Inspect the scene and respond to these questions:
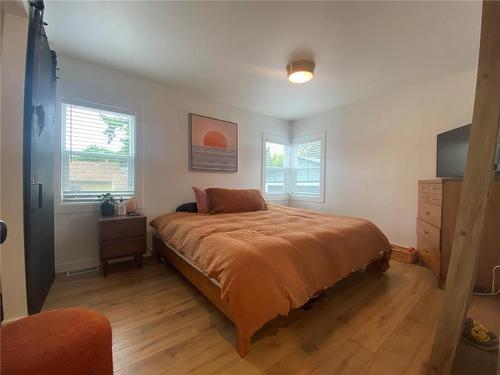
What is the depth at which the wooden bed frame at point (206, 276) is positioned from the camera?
1.29 meters

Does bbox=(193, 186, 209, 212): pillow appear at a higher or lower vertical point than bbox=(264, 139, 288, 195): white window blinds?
lower

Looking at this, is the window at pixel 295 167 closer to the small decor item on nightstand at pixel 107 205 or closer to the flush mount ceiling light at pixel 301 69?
the flush mount ceiling light at pixel 301 69

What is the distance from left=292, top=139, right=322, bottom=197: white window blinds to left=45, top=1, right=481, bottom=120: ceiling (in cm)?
155

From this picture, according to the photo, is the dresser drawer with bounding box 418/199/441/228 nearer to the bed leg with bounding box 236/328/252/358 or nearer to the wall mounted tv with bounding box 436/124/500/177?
the wall mounted tv with bounding box 436/124/500/177

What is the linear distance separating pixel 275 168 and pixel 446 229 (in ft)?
9.67

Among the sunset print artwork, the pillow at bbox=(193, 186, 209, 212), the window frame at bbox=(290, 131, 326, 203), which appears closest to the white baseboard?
the pillow at bbox=(193, 186, 209, 212)

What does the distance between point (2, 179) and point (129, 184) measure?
4.87ft

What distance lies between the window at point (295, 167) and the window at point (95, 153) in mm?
2461

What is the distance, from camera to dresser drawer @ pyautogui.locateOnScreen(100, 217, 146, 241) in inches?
89.6

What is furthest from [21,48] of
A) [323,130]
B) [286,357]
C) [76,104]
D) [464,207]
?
[323,130]

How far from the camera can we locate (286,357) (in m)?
1.27


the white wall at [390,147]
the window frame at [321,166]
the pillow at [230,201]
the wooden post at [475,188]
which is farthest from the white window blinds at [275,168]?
the wooden post at [475,188]

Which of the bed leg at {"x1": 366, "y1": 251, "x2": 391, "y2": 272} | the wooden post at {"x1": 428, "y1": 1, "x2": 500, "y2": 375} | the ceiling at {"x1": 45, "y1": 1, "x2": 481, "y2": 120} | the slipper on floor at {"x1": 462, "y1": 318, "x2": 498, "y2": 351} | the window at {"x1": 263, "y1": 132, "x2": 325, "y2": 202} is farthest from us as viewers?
the window at {"x1": 263, "y1": 132, "x2": 325, "y2": 202}

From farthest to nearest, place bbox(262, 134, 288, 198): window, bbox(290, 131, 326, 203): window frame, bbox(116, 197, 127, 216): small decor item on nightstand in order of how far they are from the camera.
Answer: bbox(262, 134, 288, 198): window < bbox(290, 131, 326, 203): window frame < bbox(116, 197, 127, 216): small decor item on nightstand
